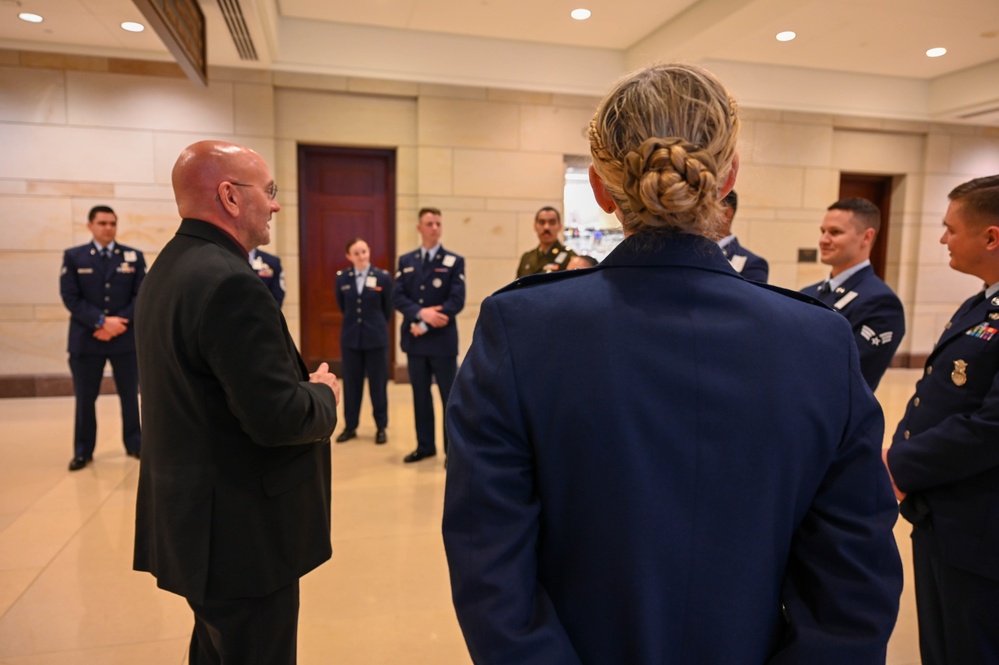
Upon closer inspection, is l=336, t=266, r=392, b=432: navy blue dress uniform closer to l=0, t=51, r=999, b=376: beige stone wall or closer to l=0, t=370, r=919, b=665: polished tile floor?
l=0, t=370, r=919, b=665: polished tile floor

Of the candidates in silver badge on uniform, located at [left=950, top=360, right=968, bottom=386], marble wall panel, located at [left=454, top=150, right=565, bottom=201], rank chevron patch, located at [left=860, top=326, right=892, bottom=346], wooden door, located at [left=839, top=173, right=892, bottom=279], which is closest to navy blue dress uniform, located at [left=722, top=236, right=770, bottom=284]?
rank chevron patch, located at [left=860, top=326, right=892, bottom=346]

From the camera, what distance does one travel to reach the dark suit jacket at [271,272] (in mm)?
5711

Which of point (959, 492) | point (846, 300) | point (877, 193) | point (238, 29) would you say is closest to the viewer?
point (959, 492)

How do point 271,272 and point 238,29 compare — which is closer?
point 238,29

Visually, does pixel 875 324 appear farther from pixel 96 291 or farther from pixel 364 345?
pixel 96 291

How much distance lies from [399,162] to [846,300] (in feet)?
18.6

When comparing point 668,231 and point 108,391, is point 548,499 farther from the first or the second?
point 108,391

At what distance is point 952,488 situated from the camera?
1.77m

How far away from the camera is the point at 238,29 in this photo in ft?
18.4

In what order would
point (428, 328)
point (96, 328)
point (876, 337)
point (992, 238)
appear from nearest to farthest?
point (992, 238)
point (876, 337)
point (96, 328)
point (428, 328)

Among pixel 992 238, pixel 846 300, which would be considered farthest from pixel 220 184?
pixel 846 300

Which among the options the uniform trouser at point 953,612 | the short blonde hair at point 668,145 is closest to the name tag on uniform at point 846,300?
the uniform trouser at point 953,612

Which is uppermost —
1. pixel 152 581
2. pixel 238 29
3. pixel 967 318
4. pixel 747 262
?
pixel 238 29

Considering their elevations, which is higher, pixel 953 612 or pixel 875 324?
pixel 875 324
